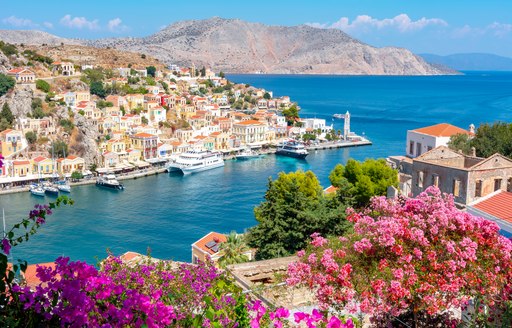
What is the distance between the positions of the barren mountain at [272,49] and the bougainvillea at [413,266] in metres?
140

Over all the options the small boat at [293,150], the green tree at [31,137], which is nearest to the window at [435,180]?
the green tree at [31,137]

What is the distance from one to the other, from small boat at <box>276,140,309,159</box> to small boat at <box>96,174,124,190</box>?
12182 mm

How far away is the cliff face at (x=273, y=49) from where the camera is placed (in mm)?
154125

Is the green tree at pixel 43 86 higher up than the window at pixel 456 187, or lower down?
higher up

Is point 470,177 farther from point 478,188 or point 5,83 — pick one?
point 5,83

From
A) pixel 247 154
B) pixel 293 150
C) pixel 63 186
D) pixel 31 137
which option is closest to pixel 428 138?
pixel 63 186

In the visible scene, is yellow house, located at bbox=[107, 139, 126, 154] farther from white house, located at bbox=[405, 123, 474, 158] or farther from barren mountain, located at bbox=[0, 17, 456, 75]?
barren mountain, located at bbox=[0, 17, 456, 75]

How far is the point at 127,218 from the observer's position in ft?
68.9

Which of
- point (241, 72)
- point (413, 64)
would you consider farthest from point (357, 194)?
point (413, 64)

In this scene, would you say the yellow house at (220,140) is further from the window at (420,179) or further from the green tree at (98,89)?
the window at (420,179)

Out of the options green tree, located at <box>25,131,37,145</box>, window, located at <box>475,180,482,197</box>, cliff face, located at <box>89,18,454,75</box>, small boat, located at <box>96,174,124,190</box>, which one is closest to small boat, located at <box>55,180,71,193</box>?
small boat, located at <box>96,174,124,190</box>

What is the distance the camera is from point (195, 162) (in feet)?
102

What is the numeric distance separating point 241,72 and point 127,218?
132712 millimetres

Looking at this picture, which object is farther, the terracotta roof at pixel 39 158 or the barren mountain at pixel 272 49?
the barren mountain at pixel 272 49
